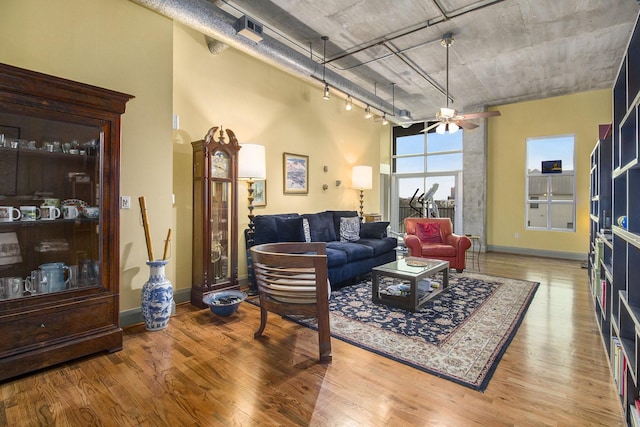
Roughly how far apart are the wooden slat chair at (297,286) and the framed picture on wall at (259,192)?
2108 millimetres

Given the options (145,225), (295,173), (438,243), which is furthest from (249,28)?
(438,243)

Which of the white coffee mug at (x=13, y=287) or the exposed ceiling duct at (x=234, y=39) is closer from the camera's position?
the white coffee mug at (x=13, y=287)

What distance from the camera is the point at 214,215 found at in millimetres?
3723

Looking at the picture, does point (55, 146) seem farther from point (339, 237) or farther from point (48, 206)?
point (339, 237)

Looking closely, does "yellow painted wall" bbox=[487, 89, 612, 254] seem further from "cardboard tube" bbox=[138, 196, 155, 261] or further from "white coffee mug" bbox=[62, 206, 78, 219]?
"white coffee mug" bbox=[62, 206, 78, 219]

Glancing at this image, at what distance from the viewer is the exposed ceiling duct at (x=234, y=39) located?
2.89 m

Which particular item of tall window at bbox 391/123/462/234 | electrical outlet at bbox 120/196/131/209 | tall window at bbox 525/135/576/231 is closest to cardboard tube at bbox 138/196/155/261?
electrical outlet at bbox 120/196/131/209

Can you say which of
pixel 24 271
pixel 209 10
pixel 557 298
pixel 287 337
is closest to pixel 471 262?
pixel 557 298

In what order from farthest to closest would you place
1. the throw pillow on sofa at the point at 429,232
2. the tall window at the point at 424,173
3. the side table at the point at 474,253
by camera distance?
the tall window at the point at 424,173
the side table at the point at 474,253
the throw pillow on sofa at the point at 429,232

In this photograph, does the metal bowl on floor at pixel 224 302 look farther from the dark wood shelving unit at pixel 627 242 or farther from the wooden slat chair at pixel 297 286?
the dark wood shelving unit at pixel 627 242

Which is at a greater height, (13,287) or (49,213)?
(49,213)

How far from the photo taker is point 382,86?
5992 mm

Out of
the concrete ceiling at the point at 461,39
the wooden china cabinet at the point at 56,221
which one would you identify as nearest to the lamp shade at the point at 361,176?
the concrete ceiling at the point at 461,39

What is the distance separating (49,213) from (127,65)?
57.9 inches
